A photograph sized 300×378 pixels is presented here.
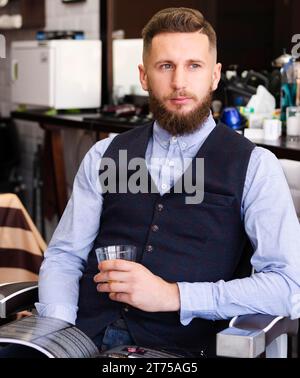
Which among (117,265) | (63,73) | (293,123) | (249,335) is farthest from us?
(63,73)

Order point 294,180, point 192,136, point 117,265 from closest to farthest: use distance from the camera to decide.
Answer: point 117,265, point 192,136, point 294,180

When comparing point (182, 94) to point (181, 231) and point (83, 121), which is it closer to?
point (181, 231)

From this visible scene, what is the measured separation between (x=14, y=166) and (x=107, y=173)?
4331mm

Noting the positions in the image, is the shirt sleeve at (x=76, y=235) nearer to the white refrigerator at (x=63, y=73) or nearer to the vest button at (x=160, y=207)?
the vest button at (x=160, y=207)

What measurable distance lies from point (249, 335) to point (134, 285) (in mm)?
308

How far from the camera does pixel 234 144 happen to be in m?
1.96

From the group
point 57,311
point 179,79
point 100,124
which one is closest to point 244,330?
point 57,311

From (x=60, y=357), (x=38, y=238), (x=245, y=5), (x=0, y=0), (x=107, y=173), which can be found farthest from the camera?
(x=0, y=0)

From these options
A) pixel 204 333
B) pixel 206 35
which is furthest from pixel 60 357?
pixel 206 35

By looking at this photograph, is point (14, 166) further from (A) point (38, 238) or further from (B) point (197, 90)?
(B) point (197, 90)

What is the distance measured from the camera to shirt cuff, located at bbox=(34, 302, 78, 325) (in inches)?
76.6

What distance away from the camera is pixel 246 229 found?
1874 mm

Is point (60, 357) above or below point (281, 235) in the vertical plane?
below

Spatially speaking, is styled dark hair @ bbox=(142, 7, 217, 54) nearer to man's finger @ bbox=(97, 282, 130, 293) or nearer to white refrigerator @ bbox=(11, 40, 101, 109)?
man's finger @ bbox=(97, 282, 130, 293)
